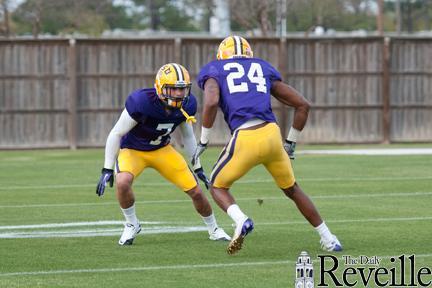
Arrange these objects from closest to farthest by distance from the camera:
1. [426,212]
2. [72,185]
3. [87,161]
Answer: [426,212]
[72,185]
[87,161]

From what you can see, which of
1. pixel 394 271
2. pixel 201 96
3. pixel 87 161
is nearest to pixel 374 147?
pixel 201 96

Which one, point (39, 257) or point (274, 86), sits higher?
point (274, 86)

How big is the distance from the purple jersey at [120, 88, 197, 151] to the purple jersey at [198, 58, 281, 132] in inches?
29.6

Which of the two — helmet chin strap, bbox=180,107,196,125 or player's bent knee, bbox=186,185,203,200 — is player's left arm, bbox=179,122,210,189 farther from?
helmet chin strap, bbox=180,107,196,125

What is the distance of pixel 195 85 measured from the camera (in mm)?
24609

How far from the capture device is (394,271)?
861 centimetres

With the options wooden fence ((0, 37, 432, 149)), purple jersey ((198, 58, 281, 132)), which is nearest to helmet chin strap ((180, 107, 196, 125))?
purple jersey ((198, 58, 281, 132))

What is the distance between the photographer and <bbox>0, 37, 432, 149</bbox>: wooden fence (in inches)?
978

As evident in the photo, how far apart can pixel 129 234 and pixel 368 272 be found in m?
2.74

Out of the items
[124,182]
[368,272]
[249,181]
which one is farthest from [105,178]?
[249,181]

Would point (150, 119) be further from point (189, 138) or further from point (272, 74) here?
point (272, 74)

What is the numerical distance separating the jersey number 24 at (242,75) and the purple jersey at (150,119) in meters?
0.85

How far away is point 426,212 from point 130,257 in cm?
422

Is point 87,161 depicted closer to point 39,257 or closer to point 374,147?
point 374,147
